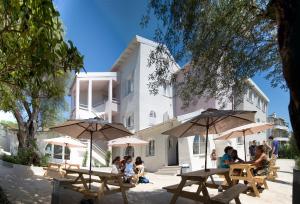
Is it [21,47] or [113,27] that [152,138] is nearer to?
[113,27]

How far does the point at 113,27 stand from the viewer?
18.0 meters

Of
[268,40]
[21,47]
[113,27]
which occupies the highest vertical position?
[113,27]

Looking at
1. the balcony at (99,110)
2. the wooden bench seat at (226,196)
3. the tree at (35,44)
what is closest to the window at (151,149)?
the balcony at (99,110)

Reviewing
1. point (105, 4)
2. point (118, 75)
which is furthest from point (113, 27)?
point (118, 75)

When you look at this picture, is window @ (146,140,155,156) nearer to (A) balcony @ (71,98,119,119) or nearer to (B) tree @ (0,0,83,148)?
(A) balcony @ (71,98,119,119)

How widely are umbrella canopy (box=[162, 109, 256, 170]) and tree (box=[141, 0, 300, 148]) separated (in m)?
2.00

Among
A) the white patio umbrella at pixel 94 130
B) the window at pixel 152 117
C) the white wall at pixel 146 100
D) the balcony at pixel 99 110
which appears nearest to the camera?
the white patio umbrella at pixel 94 130

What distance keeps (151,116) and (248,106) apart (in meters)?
9.60

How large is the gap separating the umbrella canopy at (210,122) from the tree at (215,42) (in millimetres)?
2003

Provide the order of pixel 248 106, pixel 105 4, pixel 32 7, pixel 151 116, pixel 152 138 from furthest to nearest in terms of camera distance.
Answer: pixel 248 106 < pixel 151 116 < pixel 152 138 < pixel 105 4 < pixel 32 7

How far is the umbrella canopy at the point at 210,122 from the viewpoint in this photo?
883 centimetres

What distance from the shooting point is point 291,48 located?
13.5 feet

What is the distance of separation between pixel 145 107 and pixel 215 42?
20.1m

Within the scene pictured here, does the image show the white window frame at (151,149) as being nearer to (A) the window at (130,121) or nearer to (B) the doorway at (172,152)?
(B) the doorway at (172,152)
